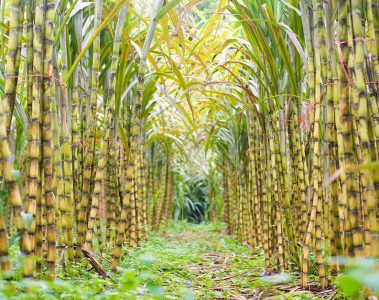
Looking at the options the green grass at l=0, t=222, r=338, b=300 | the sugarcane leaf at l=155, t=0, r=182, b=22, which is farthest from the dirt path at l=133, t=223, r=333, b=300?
the sugarcane leaf at l=155, t=0, r=182, b=22

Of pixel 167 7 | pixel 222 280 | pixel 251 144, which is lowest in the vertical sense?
pixel 222 280

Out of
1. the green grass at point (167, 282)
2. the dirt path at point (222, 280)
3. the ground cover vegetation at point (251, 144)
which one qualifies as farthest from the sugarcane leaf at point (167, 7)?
the dirt path at point (222, 280)

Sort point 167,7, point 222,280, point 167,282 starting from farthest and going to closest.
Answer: point 222,280 → point 167,282 → point 167,7

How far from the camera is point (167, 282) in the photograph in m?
2.00

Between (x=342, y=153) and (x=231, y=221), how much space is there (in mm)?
3968

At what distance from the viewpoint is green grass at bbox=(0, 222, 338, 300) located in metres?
1.21

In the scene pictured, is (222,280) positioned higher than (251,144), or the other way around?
(251,144)

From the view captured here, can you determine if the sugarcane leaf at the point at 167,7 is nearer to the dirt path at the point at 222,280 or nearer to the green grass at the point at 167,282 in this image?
the green grass at the point at 167,282

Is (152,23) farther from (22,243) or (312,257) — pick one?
(312,257)

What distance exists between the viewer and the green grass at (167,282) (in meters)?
1.21

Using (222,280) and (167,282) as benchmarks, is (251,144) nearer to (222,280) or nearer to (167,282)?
(222,280)

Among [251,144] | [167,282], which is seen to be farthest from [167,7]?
[251,144]

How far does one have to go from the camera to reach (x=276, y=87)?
231 centimetres

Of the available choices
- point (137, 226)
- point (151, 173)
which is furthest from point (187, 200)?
point (137, 226)
